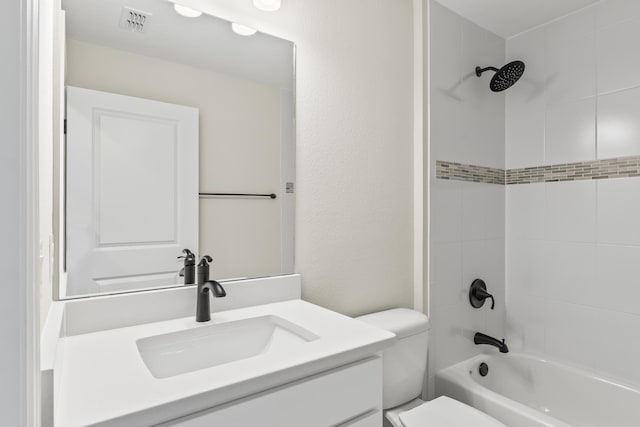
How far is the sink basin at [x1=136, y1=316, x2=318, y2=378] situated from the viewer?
0.97m

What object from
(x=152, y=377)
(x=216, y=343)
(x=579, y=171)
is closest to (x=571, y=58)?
(x=579, y=171)

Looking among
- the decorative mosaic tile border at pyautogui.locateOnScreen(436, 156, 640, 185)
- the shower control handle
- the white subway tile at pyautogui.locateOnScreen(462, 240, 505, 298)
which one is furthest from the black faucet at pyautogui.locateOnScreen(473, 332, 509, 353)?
the decorative mosaic tile border at pyautogui.locateOnScreen(436, 156, 640, 185)

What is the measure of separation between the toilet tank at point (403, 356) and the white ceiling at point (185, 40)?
3.46ft

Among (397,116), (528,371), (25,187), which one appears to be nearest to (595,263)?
(528,371)

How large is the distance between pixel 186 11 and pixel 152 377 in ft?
3.69

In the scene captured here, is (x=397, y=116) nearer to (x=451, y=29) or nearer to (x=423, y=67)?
Result: (x=423, y=67)

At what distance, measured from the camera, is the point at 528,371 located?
1.93 m

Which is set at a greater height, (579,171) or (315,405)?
(579,171)

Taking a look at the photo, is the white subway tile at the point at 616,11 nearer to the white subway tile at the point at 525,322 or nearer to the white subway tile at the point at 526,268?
the white subway tile at the point at 526,268

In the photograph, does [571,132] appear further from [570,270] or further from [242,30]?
[242,30]

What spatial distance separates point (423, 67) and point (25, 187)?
178 cm

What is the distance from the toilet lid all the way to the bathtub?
0.23 metres

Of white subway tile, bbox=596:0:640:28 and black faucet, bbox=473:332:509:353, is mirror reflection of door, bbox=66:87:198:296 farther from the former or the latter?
white subway tile, bbox=596:0:640:28

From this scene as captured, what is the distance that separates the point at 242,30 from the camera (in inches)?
51.7
